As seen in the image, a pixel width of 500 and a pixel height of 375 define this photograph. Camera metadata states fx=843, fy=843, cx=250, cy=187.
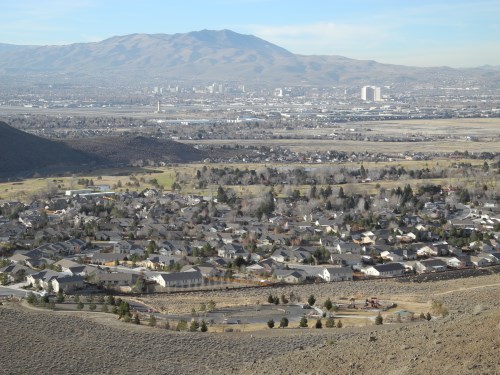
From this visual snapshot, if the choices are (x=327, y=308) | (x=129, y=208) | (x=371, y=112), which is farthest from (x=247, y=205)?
(x=371, y=112)

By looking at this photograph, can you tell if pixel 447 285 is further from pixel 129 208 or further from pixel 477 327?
pixel 129 208

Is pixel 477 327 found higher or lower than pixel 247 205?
higher

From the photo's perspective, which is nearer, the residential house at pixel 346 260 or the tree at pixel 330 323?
the tree at pixel 330 323

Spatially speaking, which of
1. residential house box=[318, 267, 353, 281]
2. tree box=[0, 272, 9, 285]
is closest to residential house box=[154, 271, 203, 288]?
residential house box=[318, 267, 353, 281]

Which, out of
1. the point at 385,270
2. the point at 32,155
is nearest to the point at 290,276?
the point at 385,270

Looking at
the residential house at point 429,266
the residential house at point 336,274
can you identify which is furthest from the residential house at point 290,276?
the residential house at point 429,266

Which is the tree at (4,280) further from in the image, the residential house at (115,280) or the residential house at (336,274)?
the residential house at (336,274)
